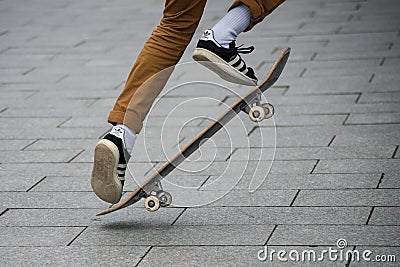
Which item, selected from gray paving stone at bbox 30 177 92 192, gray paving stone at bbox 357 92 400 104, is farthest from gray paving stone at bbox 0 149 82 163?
gray paving stone at bbox 357 92 400 104

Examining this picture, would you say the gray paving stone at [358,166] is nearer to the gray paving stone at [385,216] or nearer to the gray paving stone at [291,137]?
the gray paving stone at [291,137]

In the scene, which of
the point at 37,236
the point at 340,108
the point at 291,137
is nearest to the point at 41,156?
the point at 37,236

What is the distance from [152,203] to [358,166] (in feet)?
4.36

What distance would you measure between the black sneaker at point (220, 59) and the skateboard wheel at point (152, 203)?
66 cm

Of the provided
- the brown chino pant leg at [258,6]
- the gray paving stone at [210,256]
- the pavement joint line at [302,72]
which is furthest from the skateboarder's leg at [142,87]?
the pavement joint line at [302,72]

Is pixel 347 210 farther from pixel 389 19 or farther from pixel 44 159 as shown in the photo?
Answer: pixel 389 19

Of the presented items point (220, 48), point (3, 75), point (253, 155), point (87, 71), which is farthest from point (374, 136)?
point (3, 75)

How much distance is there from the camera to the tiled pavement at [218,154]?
3650 mm

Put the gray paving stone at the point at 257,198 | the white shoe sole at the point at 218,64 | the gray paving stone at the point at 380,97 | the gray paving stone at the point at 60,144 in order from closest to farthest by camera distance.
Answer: the white shoe sole at the point at 218,64 → the gray paving stone at the point at 257,198 → the gray paving stone at the point at 60,144 → the gray paving stone at the point at 380,97

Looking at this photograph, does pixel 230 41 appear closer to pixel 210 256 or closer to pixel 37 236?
pixel 210 256

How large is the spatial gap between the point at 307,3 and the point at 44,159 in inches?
223

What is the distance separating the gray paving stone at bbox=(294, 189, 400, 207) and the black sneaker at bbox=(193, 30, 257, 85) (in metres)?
0.70

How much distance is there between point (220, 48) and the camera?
3814 mm

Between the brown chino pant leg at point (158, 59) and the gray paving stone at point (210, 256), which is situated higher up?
the brown chino pant leg at point (158, 59)
